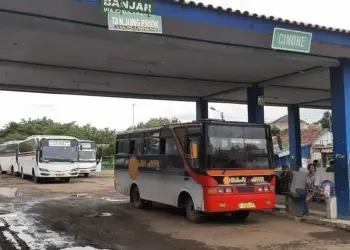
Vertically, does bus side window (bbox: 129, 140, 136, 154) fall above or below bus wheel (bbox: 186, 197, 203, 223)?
above

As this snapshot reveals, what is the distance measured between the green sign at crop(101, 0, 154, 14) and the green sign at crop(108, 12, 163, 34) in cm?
7

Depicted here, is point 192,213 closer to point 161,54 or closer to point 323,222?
point 323,222

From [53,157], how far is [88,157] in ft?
19.7

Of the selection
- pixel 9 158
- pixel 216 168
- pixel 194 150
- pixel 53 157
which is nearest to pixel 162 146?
pixel 194 150

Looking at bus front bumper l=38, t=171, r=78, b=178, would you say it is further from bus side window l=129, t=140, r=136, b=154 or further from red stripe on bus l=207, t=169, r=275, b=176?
red stripe on bus l=207, t=169, r=275, b=176

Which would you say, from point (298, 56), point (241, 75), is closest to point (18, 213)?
point (241, 75)

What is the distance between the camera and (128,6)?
806cm

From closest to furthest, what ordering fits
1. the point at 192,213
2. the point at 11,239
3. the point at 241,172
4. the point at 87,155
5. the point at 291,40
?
the point at 11,239 < the point at 291,40 < the point at 241,172 < the point at 192,213 < the point at 87,155

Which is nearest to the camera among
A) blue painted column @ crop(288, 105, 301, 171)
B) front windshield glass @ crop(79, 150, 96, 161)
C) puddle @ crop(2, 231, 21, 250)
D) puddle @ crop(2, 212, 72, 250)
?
puddle @ crop(2, 231, 21, 250)

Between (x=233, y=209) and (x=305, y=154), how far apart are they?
33661 mm

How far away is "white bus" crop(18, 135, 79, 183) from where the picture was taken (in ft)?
85.9

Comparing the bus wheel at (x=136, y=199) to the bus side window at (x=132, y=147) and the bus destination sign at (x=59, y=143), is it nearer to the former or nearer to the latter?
the bus side window at (x=132, y=147)

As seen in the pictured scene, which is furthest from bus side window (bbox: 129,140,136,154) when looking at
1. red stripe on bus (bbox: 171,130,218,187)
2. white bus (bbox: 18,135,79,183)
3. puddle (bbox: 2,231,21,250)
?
white bus (bbox: 18,135,79,183)

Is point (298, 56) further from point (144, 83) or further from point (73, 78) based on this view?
Answer: point (73, 78)
